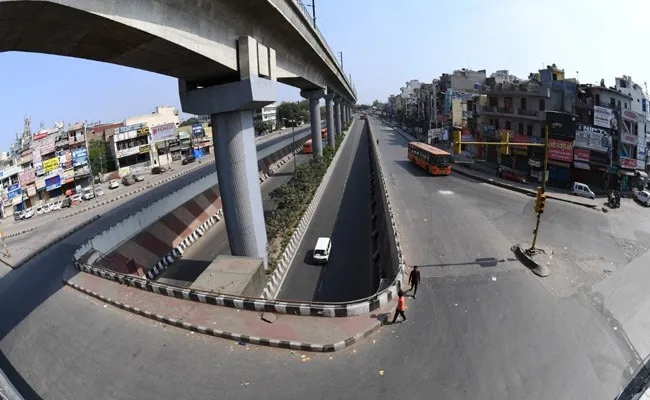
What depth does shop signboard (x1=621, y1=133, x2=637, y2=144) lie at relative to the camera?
94.4ft

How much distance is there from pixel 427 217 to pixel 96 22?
64.3 feet

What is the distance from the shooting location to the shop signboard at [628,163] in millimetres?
29141

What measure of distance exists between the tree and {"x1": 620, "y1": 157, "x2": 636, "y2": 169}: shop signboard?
65781 mm

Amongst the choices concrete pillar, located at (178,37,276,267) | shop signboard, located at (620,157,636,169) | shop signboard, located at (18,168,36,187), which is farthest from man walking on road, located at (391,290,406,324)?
shop signboard, located at (18,168,36,187)

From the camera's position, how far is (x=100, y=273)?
59.2ft

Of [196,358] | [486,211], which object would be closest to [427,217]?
[486,211]

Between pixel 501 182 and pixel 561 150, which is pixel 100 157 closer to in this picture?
pixel 501 182

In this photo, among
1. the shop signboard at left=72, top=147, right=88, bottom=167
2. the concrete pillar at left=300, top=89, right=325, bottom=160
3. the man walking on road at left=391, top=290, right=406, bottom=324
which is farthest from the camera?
the shop signboard at left=72, top=147, right=88, bottom=167

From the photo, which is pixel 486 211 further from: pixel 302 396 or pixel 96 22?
pixel 96 22

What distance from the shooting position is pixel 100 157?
202 ft

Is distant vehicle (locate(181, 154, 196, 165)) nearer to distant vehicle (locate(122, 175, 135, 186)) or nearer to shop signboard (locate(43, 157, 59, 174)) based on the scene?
distant vehicle (locate(122, 175, 135, 186))

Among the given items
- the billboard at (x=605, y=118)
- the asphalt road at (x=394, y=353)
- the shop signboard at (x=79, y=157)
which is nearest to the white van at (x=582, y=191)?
the billboard at (x=605, y=118)

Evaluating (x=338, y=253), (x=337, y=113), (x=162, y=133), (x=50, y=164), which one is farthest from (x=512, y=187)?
(x=162, y=133)

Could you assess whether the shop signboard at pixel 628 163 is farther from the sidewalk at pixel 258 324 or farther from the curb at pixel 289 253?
the sidewalk at pixel 258 324
